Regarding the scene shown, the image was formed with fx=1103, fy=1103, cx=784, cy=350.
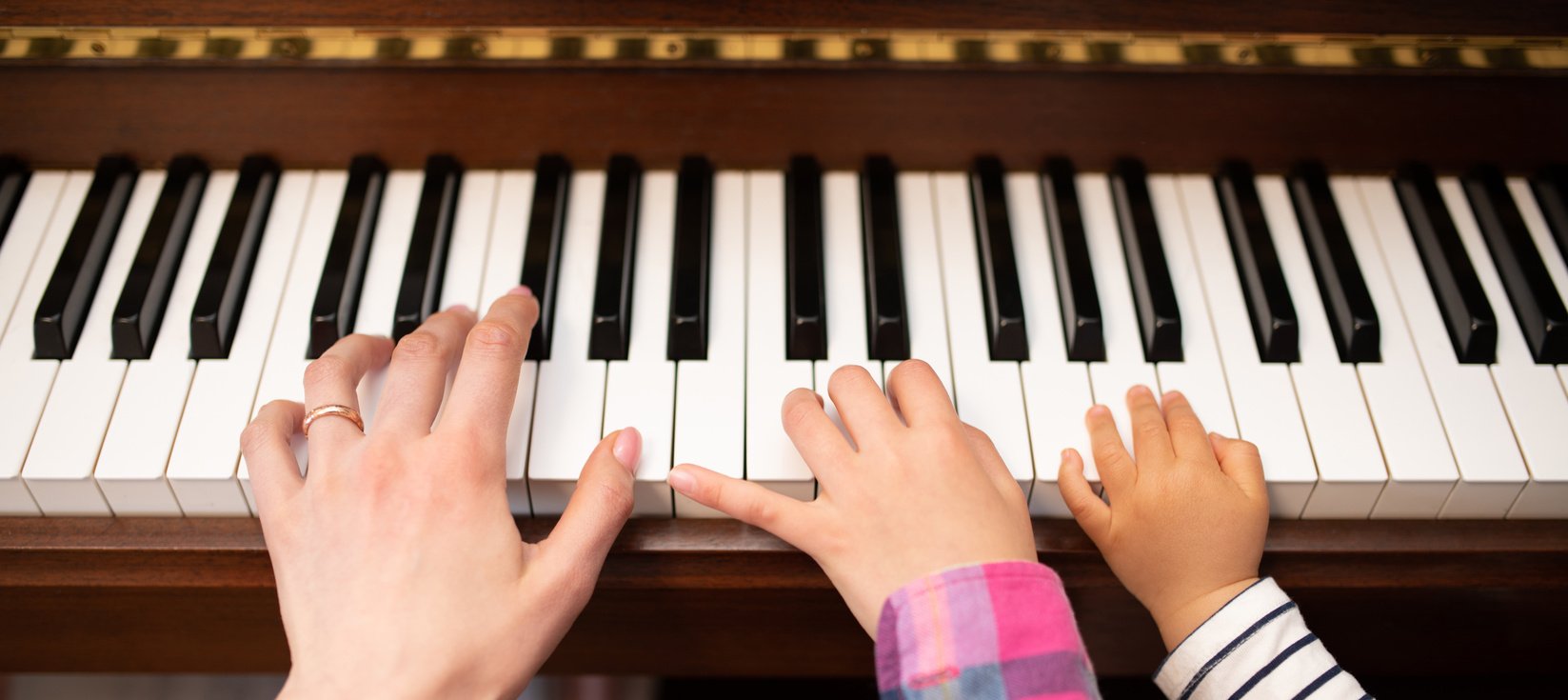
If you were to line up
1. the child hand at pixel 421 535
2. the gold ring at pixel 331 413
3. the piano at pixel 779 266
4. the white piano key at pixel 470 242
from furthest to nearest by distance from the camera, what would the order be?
1. the white piano key at pixel 470 242
2. the piano at pixel 779 266
3. the gold ring at pixel 331 413
4. the child hand at pixel 421 535

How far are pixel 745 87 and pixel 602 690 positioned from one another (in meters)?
0.91

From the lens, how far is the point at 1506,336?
Answer: 1184mm

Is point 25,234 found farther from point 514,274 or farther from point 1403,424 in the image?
point 1403,424

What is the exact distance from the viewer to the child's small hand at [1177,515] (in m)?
1.03

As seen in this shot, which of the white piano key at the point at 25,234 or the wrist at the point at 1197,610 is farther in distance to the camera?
the white piano key at the point at 25,234

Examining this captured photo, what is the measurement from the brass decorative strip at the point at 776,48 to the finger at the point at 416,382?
0.33 m

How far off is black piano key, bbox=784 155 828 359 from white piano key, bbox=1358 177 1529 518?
631mm

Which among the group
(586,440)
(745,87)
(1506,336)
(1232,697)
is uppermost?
(745,87)

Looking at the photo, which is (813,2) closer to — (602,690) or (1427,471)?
(1427,471)

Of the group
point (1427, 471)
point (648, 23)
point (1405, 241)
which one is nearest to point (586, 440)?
point (648, 23)

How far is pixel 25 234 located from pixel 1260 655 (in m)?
1.38

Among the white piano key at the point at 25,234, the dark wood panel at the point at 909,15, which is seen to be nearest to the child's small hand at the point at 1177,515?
the dark wood panel at the point at 909,15

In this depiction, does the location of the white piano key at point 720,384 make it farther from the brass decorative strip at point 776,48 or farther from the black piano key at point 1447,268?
the black piano key at point 1447,268

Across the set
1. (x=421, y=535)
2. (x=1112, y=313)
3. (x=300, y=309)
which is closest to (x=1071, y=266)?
(x=1112, y=313)
